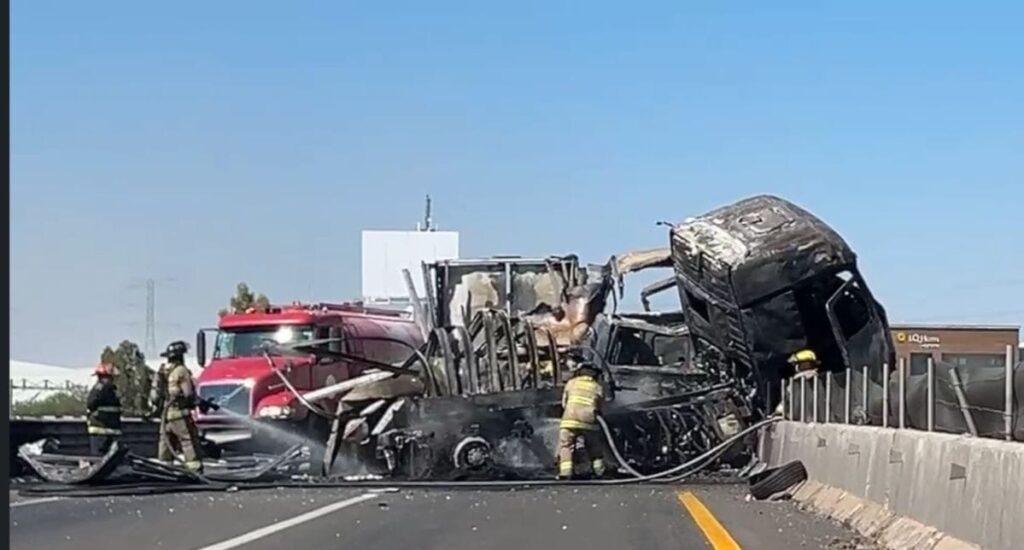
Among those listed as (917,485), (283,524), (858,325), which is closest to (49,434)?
(283,524)

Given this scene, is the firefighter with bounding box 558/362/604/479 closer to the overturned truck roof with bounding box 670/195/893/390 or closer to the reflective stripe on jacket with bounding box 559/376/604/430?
the reflective stripe on jacket with bounding box 559/376/604/430

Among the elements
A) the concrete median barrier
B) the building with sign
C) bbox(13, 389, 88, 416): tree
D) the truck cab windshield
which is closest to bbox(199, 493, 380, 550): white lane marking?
the concrete median barrier

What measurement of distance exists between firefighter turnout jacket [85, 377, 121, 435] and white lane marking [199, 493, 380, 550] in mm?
5041

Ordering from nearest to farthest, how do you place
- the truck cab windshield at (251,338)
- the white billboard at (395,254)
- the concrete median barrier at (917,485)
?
the concrete median barrier at (917,485), the truck cab windshield at (251,338), the white billboard at (395,254)

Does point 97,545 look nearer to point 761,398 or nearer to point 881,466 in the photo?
point 881,466

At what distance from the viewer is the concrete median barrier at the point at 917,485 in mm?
9117

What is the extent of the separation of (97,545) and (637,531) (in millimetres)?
4211

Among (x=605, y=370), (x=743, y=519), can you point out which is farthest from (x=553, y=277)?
(x=743, y=519)

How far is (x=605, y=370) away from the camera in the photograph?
21531 mm

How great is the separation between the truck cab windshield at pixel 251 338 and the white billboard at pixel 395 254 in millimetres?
15763

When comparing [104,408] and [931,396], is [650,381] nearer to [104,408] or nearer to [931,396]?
[104,408]

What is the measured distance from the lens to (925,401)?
1285 cm

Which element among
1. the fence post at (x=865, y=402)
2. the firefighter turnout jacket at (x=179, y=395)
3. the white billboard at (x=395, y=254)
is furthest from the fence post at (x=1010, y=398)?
the white billboard at (x=395, y=254)

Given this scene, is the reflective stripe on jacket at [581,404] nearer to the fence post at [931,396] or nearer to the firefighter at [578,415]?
the firefighter at [578,415]
